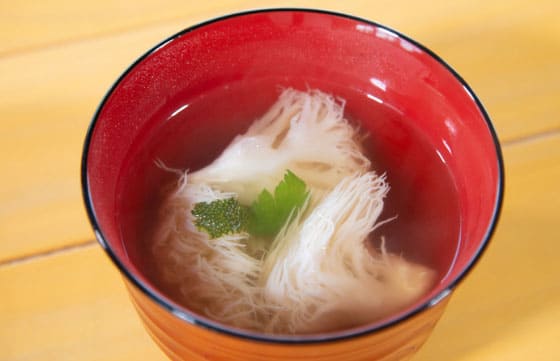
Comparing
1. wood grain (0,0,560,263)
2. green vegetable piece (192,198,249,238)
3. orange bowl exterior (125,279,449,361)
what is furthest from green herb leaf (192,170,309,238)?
wood grain (0,0,560,263)

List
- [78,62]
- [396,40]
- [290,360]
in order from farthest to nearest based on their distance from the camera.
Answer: [78,62] → [396,40] → [290,360]

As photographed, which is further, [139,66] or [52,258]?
[52,258]

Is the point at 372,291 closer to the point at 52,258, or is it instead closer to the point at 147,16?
the point at 52,258

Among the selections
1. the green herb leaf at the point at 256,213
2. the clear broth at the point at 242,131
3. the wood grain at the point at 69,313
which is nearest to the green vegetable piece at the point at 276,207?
the green herb leaf at the point at 256,213

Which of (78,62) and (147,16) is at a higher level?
(147,16)

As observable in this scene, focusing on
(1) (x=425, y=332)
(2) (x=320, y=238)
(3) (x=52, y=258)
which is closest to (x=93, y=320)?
(3) (x=52, y=258)

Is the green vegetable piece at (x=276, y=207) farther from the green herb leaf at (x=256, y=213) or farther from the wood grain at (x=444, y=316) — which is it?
the wood grain at (x=444, y=316)
